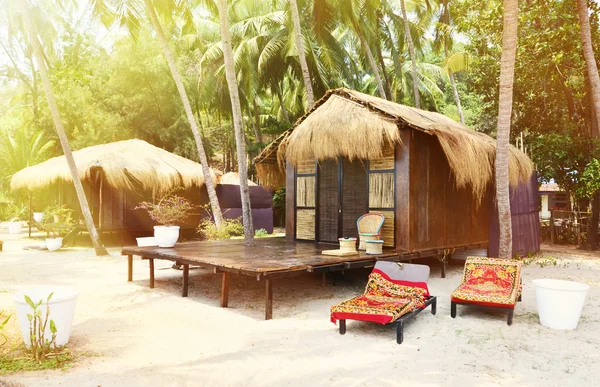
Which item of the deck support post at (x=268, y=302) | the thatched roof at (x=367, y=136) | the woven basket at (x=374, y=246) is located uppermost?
the thatched roof at (x=367, y=136)

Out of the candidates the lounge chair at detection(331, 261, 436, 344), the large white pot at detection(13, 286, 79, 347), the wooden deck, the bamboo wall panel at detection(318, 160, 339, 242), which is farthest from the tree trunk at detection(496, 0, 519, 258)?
the large white pot at detection(13, 286, 79, 347)

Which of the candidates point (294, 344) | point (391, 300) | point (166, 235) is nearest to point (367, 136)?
point (391, 300)

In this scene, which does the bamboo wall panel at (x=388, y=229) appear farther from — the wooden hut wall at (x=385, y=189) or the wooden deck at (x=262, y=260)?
the wooden deck at (x=262, y=260)

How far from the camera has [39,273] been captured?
341 inches

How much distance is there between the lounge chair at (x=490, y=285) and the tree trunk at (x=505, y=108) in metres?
1.35

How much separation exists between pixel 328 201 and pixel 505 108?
11.9 ft

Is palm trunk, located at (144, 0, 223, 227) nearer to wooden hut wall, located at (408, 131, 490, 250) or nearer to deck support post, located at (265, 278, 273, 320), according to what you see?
wooden hut wall, located at (408, 131, 490, 250)

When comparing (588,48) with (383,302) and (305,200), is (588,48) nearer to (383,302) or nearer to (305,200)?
(305,200)

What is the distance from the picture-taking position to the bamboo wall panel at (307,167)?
933 cm

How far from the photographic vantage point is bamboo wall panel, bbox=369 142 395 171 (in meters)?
8.09

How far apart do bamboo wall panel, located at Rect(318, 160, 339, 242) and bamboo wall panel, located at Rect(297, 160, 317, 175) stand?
16 cm

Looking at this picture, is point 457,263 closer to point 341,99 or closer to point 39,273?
point 341,99

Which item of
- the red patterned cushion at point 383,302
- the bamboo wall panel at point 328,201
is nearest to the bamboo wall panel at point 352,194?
the bamboo wall panel at point 328,201

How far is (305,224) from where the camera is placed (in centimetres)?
945
